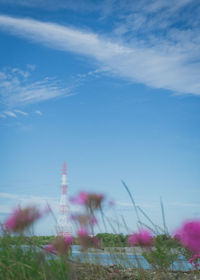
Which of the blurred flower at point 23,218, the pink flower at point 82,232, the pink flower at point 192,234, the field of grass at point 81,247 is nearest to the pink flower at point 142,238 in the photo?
the field of grass at point 81,247

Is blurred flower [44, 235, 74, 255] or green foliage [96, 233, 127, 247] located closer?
blurred flower [44, 235, 74, 255]

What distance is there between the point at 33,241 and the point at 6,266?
0.90ft

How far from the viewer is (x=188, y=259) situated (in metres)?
3.94

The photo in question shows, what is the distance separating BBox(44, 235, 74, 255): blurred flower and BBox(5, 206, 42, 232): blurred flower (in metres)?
0.24

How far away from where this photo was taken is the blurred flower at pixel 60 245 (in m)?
2.30

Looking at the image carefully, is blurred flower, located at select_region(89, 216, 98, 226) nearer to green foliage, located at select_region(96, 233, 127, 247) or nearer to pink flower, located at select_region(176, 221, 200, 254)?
green foliage, located at select_region(96, 233, 127, 247)

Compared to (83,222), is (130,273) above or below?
below

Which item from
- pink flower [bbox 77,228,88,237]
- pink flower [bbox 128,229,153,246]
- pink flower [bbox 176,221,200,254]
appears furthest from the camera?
pink flower [bbox 77,228,88,237]

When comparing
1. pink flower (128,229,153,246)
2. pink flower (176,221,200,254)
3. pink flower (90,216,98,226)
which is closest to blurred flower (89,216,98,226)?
pink flower (90,216,98,226)

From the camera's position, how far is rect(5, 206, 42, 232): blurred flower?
226 cm

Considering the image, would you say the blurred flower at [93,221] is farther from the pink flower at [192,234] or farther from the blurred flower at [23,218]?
the pink flower at [192,234]

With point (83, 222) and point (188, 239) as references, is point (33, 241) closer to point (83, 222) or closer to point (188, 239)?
point (83, 222)

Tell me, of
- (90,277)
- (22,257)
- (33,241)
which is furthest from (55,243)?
(90,277)

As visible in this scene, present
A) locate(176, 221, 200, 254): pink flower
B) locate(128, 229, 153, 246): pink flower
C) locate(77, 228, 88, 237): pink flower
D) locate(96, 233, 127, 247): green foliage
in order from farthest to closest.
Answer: locate(96, 233, 127, 247): green foliage → locate(77, 228, 88, 237): pink flower → locate(128, 229, 153, 246): pink flower → locate(176, 221, 200, 254): pink flower
